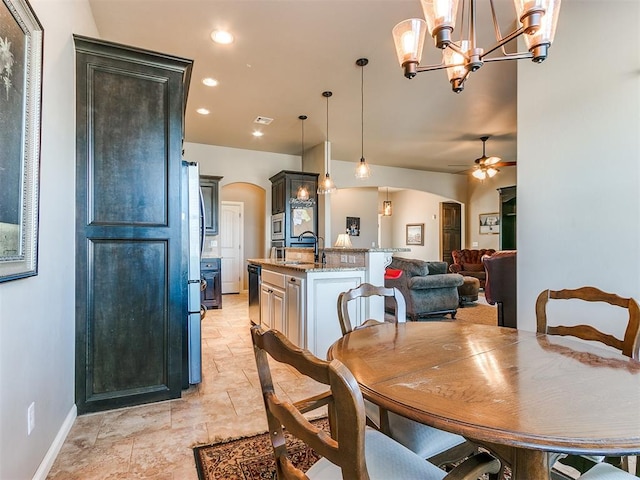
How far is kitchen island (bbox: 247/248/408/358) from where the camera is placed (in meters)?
2.89

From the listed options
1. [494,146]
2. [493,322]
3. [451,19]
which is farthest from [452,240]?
[451,19]

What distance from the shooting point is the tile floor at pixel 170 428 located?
1.65 metres

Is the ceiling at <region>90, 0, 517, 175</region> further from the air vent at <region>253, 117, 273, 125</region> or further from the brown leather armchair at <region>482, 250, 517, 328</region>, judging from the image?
the brown leather armchair at <region>482, 250, 517, 328</region>

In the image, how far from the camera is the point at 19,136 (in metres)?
1.28

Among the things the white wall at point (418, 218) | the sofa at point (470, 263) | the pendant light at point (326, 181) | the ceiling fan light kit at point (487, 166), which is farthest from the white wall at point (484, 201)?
the pendant light at point (326, 181)

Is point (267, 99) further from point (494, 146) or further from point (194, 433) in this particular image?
point (494, 146)

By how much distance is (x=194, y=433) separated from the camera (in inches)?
77.7

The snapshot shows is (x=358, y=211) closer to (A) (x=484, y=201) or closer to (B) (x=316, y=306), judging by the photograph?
(A) (x=484, y=201)

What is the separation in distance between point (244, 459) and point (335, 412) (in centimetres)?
137

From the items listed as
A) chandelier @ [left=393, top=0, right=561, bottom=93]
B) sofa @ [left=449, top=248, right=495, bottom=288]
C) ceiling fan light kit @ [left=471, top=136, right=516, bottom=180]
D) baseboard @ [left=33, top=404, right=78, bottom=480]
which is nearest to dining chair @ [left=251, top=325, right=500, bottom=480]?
baseboard @ [left=33, top=404, right=78, bottom=480]

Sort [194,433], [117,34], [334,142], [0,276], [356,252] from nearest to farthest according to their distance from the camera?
[0,276] < [194,433] < [117,34] < [356,252] < [334,142]

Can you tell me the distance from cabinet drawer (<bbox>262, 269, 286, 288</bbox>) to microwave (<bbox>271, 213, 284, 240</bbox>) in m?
2.30

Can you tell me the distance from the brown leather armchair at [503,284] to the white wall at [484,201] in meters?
4.84

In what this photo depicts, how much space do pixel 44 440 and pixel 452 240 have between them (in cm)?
965
